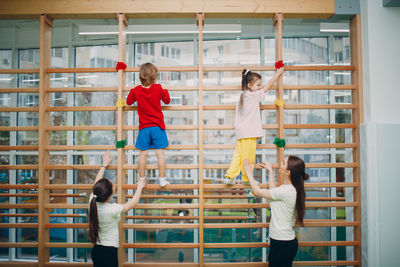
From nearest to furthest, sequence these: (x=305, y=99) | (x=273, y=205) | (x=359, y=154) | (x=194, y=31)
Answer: (x=273, y=205) < (x=359, y=154) < (x=194, y=31) < (x=305, y=99)

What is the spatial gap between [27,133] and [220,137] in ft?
12.9

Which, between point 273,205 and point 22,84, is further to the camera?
point 22,84

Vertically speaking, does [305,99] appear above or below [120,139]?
above

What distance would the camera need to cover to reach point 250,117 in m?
2.91

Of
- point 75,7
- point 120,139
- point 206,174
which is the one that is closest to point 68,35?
point 75,7

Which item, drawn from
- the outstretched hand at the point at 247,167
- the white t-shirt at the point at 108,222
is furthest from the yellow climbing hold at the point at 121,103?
the outstretched hand at the point at 247,167

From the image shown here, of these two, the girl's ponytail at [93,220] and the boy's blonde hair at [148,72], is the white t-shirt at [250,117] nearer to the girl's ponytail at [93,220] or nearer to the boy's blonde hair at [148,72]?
the boy's blonde hair at [148,72]

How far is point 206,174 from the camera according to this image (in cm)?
531

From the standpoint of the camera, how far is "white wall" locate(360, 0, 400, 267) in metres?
2.89

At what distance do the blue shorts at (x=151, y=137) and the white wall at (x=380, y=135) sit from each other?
229cm

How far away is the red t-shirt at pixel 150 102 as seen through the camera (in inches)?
116

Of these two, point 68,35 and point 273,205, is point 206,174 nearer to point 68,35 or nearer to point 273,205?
point 273,205

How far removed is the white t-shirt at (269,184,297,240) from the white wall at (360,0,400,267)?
1.08 m

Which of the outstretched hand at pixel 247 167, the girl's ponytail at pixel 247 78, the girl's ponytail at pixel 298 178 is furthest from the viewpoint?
the girl's ponytail at pixel 247 78
